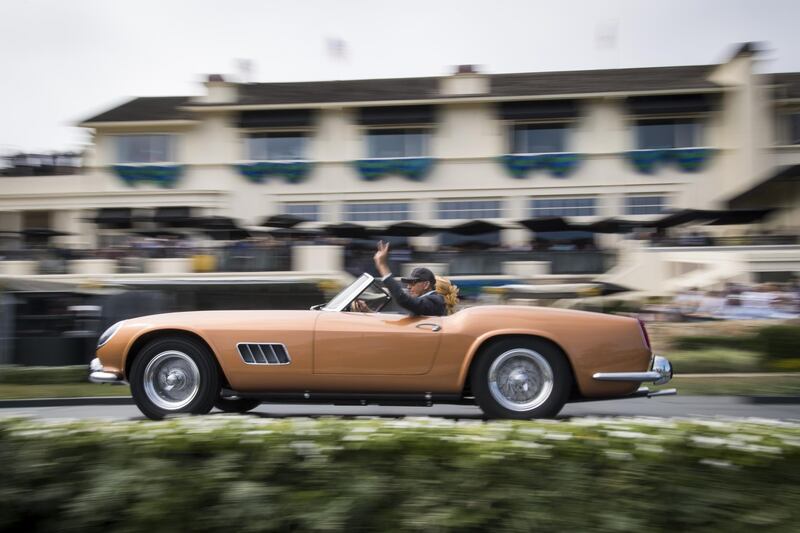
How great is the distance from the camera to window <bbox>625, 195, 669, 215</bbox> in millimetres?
31219

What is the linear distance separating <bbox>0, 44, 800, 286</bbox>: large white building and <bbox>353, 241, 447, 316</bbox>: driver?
23.8m

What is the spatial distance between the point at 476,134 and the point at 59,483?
29.1m

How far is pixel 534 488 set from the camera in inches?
130

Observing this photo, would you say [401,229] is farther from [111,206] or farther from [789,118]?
[789,118]

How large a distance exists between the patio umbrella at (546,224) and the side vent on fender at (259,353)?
67.3 feet

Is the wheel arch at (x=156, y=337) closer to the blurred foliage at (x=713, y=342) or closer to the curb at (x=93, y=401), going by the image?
the curb at (x=93, y=401)

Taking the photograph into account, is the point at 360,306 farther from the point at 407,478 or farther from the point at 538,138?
the point at 538,138

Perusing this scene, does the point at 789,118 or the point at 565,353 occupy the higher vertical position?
the point at 789,118

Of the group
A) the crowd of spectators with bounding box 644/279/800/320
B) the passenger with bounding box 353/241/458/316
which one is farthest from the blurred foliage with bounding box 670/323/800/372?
the passenger with bounding box 353/241/458/316

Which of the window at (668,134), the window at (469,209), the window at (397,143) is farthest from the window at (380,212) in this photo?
the window at (668,134)

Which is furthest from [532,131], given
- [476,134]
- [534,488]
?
[534,488]

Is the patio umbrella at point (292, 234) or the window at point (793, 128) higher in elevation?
the window at point (793, 128)

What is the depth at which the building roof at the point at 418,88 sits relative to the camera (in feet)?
104

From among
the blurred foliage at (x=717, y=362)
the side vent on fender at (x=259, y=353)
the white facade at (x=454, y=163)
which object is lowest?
the blurred foliage at (x=717, y=362)
